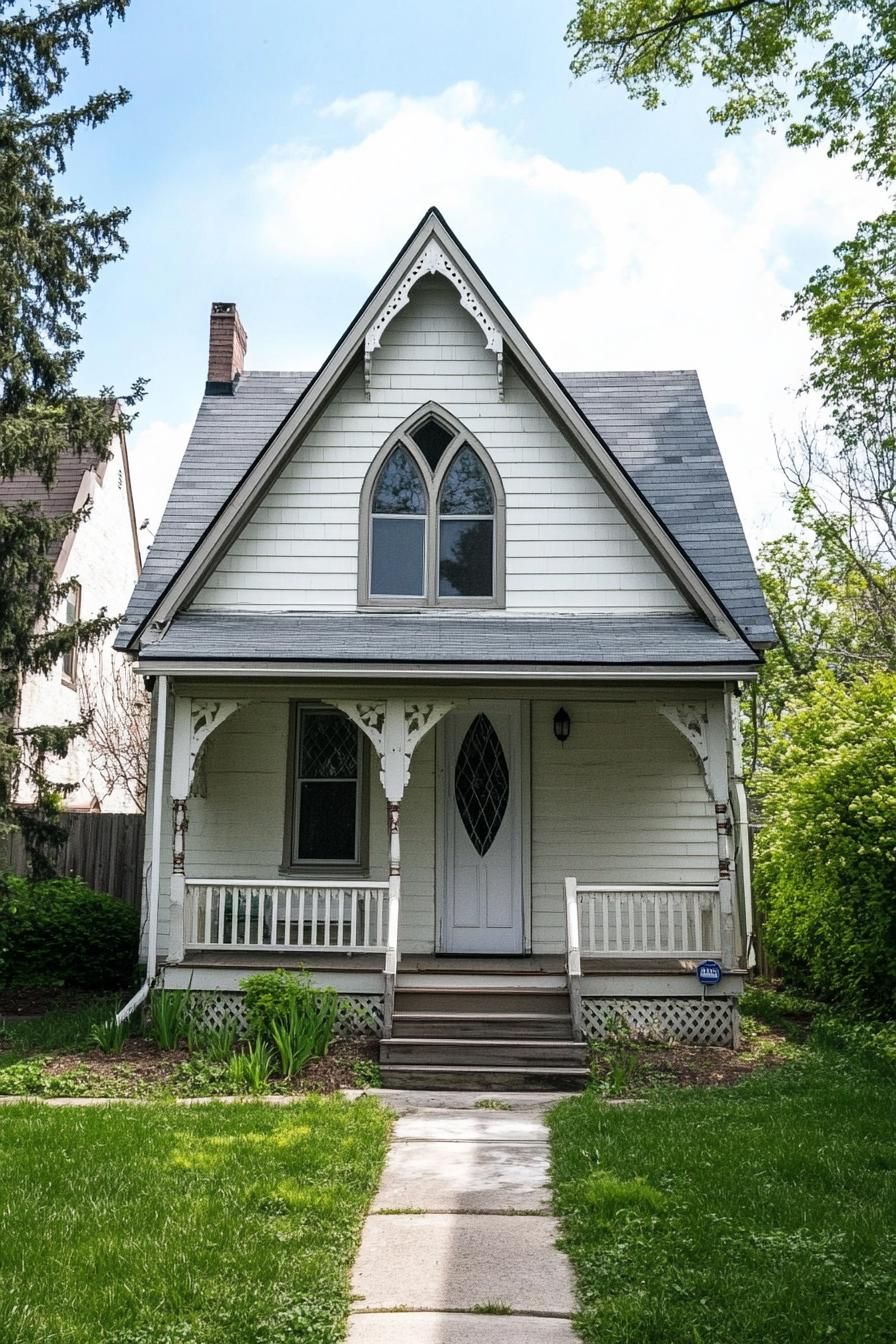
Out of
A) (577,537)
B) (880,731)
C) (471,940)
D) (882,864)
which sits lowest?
(471,940)

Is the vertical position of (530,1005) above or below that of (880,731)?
below

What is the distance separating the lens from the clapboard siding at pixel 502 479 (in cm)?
1209

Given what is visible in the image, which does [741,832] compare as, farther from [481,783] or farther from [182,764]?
[182,764]

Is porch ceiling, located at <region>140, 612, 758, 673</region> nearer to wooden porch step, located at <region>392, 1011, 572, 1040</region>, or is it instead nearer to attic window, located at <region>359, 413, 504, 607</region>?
attic window, located at <region>359, 413, 504, 607</region>

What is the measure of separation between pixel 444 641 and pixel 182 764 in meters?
2.71

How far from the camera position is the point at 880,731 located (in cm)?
1068

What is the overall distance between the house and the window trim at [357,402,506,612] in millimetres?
24

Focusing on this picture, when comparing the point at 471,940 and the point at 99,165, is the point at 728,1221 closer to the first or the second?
the point at 471,940

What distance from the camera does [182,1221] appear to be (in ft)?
18.0

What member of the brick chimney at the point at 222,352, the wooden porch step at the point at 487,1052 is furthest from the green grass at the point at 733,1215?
the brick chimney at the point at 222,352

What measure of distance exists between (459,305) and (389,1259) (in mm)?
9863

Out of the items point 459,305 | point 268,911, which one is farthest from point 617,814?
point 459,305

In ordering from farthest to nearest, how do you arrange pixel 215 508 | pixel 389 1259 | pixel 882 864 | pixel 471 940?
pixel 215 508 → pixel 471 940 → pixel 882 864 → pixel 389 1259

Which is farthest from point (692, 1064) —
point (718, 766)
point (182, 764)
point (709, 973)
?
point (182, 764)
